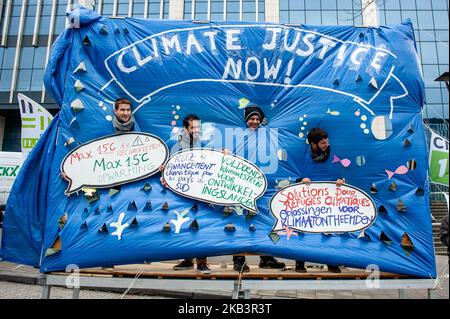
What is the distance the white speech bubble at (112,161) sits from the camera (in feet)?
11.7

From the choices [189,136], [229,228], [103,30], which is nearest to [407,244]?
[229,228]

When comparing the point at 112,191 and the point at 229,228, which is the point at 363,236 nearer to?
the point at 229,228

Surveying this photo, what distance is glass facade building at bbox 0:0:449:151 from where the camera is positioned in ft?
65.4

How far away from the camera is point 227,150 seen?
12.0ft

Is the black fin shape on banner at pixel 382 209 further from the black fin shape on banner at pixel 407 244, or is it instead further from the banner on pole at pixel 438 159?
the banner on pole at pixel 438 159

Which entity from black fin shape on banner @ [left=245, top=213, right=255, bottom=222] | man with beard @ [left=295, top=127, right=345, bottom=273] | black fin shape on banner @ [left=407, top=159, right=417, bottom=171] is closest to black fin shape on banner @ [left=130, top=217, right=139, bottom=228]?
black fin shape on banner @ [left=245, top=213, right=255, bottom=222]

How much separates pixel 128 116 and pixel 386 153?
290 centimetres

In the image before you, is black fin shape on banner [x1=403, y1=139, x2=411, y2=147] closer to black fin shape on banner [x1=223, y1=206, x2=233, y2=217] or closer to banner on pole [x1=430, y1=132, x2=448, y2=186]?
banner on pole [x1=430, y1=132, x2=448, y2=186]

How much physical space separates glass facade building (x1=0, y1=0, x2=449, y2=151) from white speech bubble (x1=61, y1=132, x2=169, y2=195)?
19308mm

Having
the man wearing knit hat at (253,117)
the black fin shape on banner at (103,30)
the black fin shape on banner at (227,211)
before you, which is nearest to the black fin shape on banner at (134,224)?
the black fin shape on banner at (227,211)

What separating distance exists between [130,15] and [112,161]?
22.4 m

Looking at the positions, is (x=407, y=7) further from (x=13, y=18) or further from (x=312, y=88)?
(x=13, y=18)

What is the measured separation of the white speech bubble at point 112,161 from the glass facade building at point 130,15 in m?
19.3

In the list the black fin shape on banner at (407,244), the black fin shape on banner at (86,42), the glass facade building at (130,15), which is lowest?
the black fin shape on banner at (407,244)
